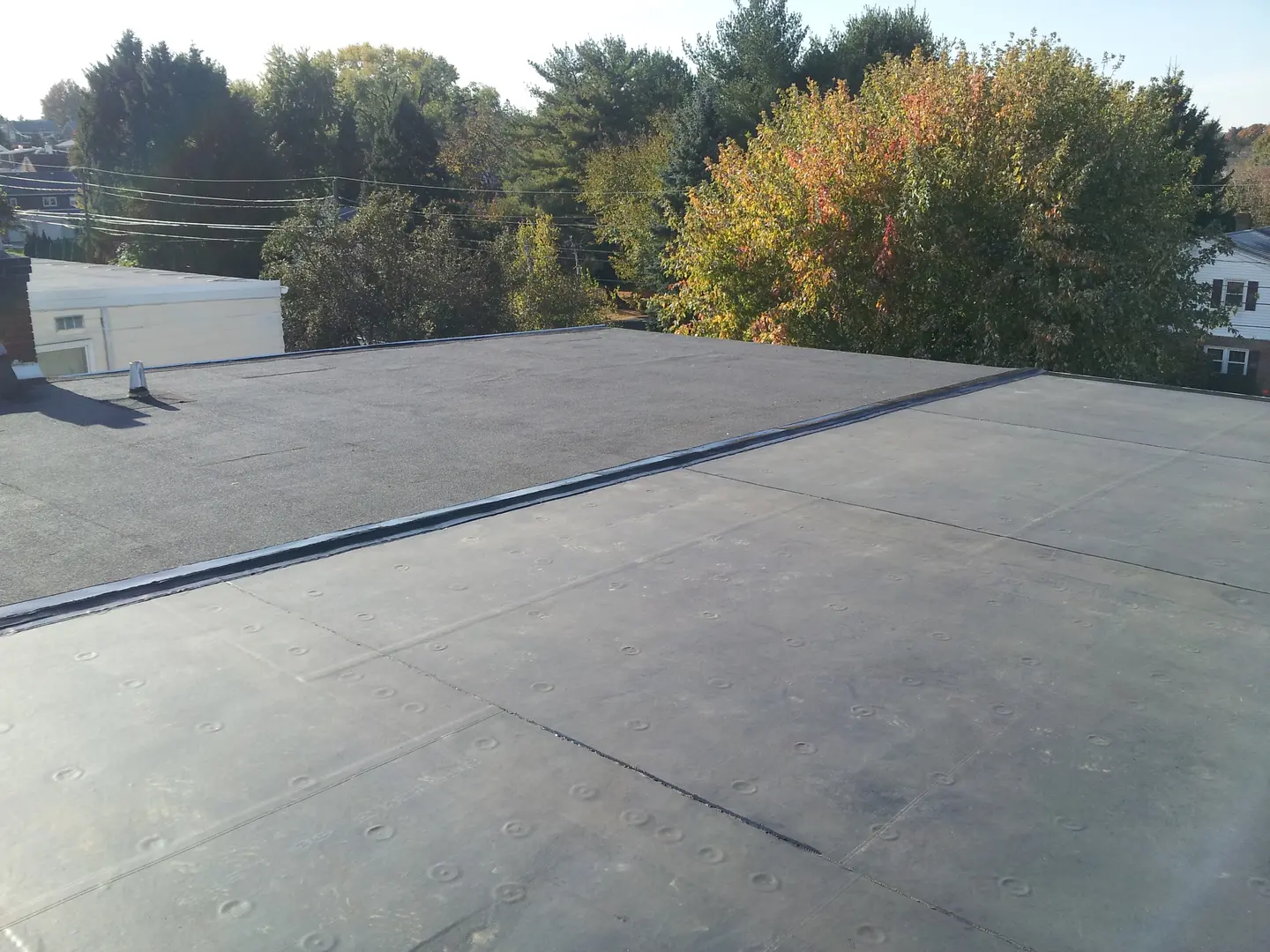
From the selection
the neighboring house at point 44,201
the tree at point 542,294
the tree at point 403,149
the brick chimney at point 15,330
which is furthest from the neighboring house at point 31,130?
the brick chimney at point 15,330

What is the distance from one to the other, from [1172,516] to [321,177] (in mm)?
40935

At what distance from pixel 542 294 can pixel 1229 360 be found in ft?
63.9

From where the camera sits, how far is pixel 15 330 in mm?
7828

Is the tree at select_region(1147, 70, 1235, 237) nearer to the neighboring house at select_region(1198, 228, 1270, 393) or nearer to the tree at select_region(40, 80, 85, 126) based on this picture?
the neighboring house at select_region(1198, 228, 1270, 393)

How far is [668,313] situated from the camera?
20609 millimetres

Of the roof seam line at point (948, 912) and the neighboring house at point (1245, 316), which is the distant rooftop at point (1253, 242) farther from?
the roof seam line at point (948, 912)

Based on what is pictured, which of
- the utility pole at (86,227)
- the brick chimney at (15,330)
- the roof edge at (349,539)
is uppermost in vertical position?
the utility pole at (86,227)

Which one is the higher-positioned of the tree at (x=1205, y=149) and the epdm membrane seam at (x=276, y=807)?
the tree at (x=1205, y=149)

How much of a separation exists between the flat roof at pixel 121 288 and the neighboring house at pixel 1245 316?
2338 centimetres

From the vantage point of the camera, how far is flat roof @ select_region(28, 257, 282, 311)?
13750 millimetres

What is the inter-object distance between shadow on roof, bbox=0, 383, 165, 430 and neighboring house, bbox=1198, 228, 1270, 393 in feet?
88.1

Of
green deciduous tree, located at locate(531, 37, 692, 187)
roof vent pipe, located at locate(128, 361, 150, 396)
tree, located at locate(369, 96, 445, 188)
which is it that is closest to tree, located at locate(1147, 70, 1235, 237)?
green deciduous tree, located at locate(531, 37, 692, 187)

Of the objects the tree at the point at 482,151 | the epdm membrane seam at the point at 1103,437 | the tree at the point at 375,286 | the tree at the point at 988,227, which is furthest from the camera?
the tree at the point at 482,151

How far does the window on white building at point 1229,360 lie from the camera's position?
28.5 metres
